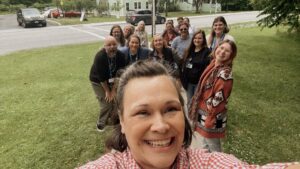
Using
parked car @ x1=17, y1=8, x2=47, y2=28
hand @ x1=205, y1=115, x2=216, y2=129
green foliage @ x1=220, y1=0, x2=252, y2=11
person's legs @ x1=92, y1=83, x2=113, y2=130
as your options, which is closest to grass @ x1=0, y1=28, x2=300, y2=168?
person's legs @ x1=92, y1=83, x2=113, y2=130

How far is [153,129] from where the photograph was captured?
1354 millimetres

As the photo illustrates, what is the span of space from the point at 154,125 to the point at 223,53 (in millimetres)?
2870

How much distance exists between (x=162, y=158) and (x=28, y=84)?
9397 millimetres

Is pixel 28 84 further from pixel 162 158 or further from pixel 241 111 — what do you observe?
pixel 162 158

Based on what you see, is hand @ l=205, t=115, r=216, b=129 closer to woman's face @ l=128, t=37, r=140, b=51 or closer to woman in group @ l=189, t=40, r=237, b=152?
woman in group @ l=189, t=40, r=237, b=152

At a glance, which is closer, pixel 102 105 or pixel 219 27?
pixel 102 105

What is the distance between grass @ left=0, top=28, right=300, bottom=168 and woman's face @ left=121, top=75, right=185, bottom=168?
3885mm

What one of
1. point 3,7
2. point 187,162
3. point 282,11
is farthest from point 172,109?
point 3,7

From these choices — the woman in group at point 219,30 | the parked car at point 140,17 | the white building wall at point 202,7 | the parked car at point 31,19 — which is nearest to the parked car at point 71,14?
the parked car at point 31,19

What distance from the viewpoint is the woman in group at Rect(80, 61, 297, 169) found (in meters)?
1.37

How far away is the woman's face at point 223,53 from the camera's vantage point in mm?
4003

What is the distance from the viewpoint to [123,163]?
4.78 feet

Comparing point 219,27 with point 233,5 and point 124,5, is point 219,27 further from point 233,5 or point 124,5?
point 233,5

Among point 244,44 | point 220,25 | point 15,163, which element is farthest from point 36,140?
point 244,44
